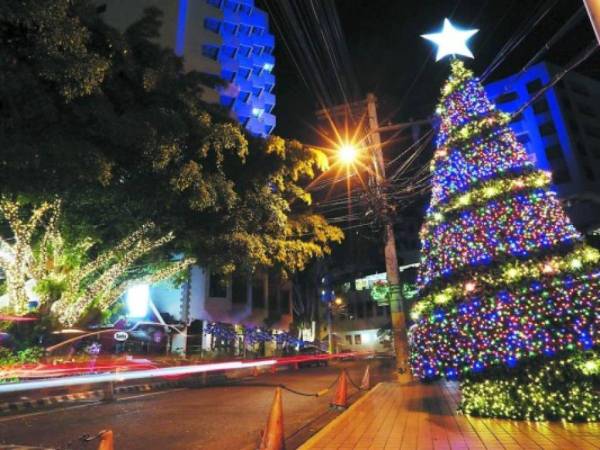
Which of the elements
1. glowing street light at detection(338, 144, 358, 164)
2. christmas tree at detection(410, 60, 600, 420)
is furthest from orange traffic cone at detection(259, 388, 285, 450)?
glowing street light at detection(338, 144, 358, 164)

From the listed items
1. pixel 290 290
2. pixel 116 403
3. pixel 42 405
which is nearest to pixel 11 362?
pixel 42 405

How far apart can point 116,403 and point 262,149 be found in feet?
28.3

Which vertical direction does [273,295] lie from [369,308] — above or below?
below

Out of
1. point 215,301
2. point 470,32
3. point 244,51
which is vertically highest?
point 244,51

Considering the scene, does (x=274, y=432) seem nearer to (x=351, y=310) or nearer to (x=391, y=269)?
(x=391, y=269)

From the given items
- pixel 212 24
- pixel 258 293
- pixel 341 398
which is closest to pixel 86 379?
pixel 341 398

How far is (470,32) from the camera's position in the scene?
820 cm

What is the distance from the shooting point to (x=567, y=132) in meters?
47.5

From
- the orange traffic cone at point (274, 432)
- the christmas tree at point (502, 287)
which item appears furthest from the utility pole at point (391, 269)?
the orange traffic cone at point (274, 432)

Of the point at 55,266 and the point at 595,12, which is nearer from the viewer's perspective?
the point at 595,12

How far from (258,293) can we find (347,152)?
63.4 feet

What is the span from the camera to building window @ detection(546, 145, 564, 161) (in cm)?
4766

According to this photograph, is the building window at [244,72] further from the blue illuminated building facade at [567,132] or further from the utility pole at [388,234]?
the utility pole at [388,234]

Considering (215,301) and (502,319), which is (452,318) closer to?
(502,319)
